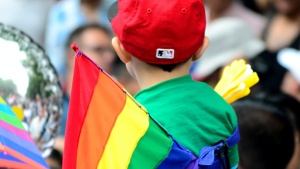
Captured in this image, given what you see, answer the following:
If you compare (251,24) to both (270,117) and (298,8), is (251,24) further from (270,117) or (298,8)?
(270,117)

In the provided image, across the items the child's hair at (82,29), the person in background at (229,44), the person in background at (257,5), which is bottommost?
the person in background at (257,5)

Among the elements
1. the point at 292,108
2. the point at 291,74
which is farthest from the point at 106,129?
the point at 291,74

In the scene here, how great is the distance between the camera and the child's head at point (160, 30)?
88.9 inches

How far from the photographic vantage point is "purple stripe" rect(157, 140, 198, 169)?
217cm

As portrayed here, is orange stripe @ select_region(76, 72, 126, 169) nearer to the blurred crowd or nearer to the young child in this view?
the young child

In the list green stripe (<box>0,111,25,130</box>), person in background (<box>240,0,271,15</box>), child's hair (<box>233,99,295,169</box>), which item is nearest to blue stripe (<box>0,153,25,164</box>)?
green stripe (<box>0,111,25,130</box>)

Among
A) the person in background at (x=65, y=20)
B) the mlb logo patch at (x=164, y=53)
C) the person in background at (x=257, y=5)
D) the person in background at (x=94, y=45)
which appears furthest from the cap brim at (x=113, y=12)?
the person in background at (x=257, y=5)

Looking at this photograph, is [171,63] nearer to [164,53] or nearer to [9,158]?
[164,53]

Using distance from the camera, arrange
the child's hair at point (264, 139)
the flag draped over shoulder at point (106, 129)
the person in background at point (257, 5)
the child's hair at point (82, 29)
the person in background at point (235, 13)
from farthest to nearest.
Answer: the person in background at point (257, 5) < the person in background at point (235, 13) < the child's hair at point (82, 29) < the child's hair at point (264, 139) < the flag draped over shoulder at point (106, 129)

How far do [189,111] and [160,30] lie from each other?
0.69ft

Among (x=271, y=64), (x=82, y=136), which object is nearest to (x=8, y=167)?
(x=82, y=136)

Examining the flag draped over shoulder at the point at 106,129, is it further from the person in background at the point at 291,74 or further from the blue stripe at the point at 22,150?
the person in background at the point at 291,74

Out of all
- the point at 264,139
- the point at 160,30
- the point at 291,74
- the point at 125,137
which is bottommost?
the point at 291,74

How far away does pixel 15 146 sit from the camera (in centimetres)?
229
